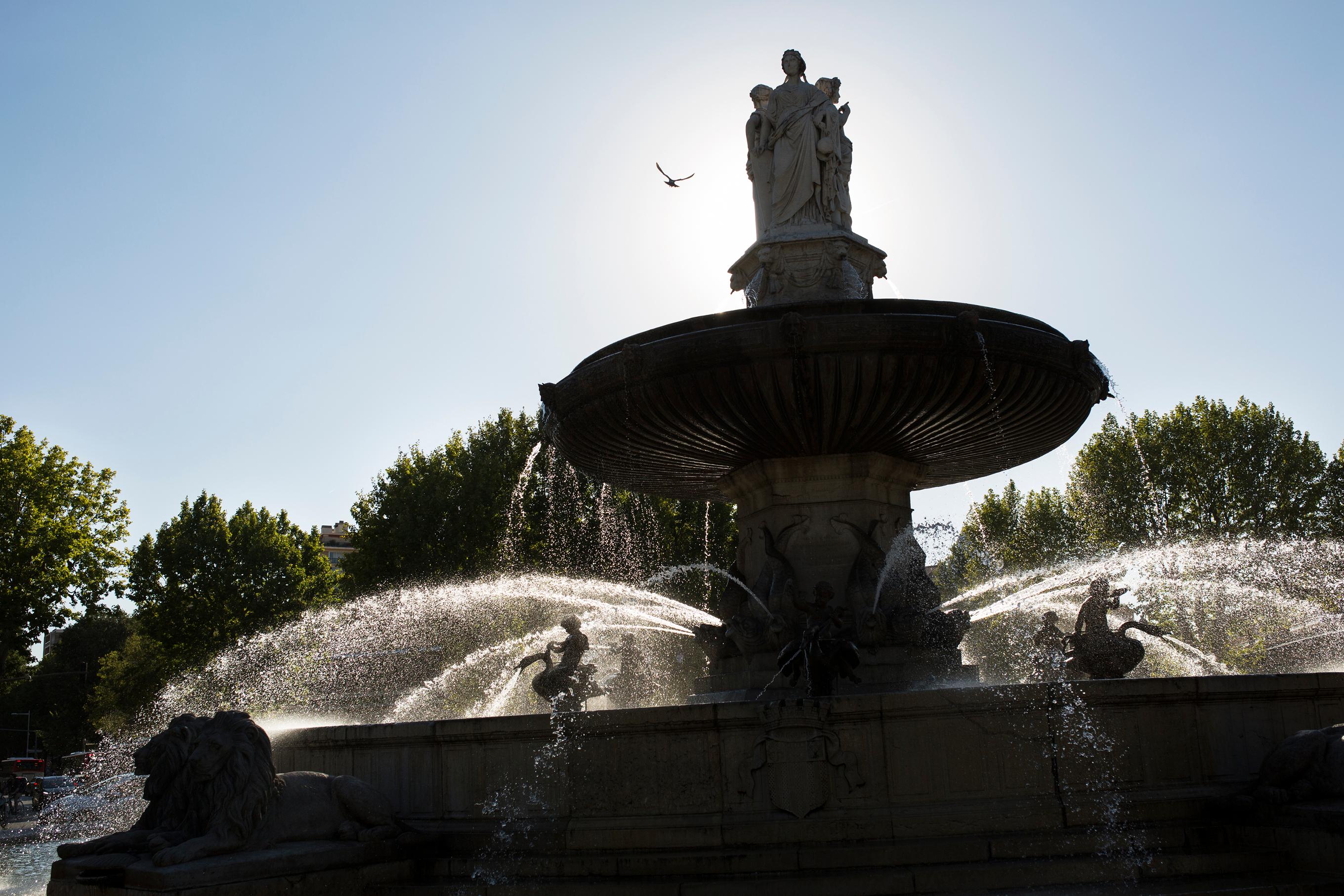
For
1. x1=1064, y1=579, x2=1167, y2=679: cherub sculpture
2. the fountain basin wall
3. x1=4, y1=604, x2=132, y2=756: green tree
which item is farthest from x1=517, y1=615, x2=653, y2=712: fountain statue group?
x1=4, y1=604, x2=132, y2=756: green tree

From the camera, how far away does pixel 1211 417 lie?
26078 mm

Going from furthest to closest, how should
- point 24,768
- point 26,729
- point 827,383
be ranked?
point 26,729
point 24,768
point 827,383

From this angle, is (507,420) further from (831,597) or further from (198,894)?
(198,894)

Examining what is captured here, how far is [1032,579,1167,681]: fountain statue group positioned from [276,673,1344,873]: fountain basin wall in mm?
1513

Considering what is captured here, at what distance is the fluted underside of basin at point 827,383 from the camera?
7238 mm

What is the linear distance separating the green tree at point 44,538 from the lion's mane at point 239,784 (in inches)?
813

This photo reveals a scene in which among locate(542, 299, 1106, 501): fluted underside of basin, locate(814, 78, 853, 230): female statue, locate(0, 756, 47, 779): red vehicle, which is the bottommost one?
locate(0, 756, 47, 779): red vehicle

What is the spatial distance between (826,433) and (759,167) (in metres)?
3.70

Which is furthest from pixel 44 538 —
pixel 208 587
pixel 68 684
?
pixel 68 684

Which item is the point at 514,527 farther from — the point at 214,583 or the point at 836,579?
the point at 836,579

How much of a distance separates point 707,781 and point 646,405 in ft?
9.63

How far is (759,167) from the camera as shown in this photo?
10.6 meters

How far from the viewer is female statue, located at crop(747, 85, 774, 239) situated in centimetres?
1048

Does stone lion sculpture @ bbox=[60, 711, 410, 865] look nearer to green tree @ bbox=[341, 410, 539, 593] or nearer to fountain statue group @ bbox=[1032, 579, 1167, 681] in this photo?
fountain statue group @ bbox=[1032, 579, 1167, 681]
